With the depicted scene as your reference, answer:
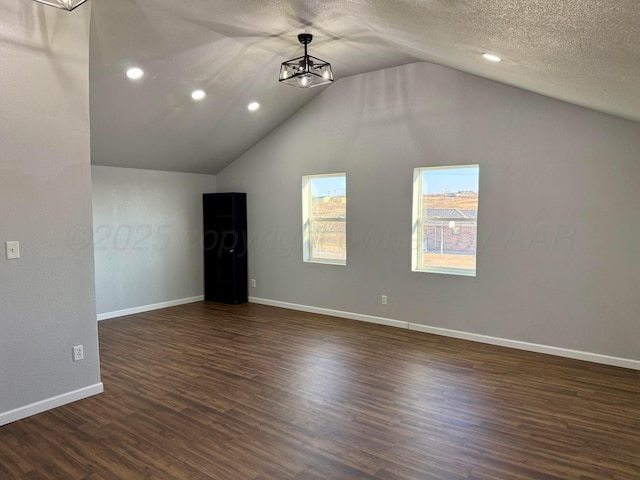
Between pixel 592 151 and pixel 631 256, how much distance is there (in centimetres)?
100

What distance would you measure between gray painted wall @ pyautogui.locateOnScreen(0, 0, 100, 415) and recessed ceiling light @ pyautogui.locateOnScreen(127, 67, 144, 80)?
0.77m

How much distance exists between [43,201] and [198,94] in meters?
2.22

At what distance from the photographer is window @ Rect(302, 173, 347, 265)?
19.1 feet

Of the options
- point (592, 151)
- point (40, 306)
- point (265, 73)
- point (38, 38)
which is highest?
point (265, 73)

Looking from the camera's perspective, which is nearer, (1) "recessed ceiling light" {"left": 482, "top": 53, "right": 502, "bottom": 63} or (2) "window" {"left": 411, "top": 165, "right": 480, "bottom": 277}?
(1) "recessed ceiling light" {"left": 482, "top": 53, "right": 502, "bottom": 63}

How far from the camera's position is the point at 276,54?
4.44m

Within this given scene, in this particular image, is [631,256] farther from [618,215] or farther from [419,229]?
[419,229]

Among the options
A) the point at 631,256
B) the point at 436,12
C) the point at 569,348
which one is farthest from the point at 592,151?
the point at 436,12

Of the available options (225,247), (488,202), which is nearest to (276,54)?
(488,202)

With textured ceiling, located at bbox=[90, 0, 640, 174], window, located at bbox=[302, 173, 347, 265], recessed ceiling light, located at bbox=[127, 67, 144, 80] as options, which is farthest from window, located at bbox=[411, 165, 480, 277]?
recessed ceiling light, located at bbox=[127, 67, 144, 80]

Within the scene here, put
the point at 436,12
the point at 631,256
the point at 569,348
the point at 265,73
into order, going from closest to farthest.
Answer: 1. the point at 436,12
2. the point at 631,256
3. the point at 569,348
4. the point at 265,73

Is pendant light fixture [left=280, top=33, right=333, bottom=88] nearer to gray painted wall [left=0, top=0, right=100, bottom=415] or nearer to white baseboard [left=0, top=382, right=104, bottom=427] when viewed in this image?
gray painted wall [left=0, top=0, right=100, bottom=415]

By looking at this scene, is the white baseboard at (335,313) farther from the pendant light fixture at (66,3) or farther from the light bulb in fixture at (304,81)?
the pendant light fixture at (66,3)

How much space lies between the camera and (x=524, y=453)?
99.0 inches
